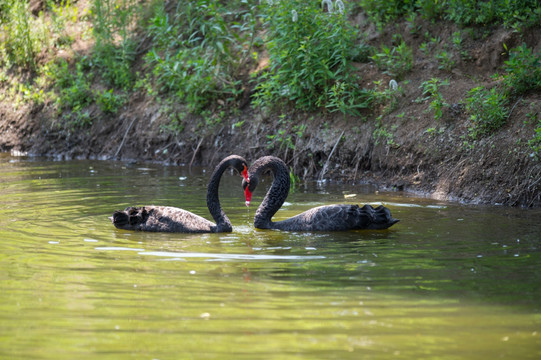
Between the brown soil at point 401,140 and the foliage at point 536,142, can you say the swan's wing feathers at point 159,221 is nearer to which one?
the brown soil at point 401,140

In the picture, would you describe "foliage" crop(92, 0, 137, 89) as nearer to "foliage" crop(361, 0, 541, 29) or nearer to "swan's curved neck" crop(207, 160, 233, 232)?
"foliage" crop(361, 0, 541, 29)

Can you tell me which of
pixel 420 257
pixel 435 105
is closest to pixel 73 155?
pixel 435 105

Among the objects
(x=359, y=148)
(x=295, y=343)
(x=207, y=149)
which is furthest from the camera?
(x=207, y=149)

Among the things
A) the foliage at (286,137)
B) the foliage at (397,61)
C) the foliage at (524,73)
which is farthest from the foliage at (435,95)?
the foliage at (286,137)

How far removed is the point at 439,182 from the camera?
10039 mm

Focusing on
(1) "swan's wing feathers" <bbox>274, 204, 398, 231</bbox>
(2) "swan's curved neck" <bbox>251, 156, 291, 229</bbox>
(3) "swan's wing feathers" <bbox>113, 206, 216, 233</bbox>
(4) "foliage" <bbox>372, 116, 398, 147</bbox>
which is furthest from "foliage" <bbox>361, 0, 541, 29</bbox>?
(3) "swan's wing feathers" <bbox>113, 206, 216, 233</bbox>

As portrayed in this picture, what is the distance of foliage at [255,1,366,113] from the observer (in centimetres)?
1181

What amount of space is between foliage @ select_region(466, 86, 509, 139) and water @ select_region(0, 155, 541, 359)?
1.81m

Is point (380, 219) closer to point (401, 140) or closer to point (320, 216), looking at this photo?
point (320, 216)

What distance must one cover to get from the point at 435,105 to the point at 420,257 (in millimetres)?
5101

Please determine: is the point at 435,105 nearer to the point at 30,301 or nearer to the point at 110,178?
the point at 110,178

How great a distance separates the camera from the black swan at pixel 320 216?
732cm

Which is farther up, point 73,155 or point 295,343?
point 73,155

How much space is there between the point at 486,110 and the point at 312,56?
3.39 m
